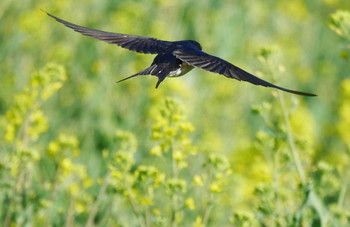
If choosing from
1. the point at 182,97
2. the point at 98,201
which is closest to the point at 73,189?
the point at 98,201

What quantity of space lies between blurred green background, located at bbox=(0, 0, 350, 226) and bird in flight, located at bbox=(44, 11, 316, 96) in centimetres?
51

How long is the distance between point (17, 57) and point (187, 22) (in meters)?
1.96

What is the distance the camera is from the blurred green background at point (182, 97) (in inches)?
121

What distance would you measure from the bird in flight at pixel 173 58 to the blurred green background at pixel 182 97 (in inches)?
20.0

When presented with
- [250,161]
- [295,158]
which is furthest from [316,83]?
[295,158]

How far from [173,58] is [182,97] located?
2763 mm

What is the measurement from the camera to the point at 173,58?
8.57 feet

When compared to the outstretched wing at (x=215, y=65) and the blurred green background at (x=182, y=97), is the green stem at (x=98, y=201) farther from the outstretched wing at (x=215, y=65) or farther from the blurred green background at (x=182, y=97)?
the outstretched wing at (x=215, y=65)

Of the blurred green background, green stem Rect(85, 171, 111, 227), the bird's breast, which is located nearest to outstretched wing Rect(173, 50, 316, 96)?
the bird's breast

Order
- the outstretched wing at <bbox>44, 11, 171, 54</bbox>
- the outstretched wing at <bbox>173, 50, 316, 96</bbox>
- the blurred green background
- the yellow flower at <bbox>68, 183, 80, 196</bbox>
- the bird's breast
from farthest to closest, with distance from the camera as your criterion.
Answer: the blurred green background < the yellow flower at <bbox>68, 183, 80, 196</bbox> < the outstretched wing at <bbox>44, 11, 171, 54</bbox> < the bird's breast < the outstretched wing at <bbox>173, 50, 316, 96</bbox>

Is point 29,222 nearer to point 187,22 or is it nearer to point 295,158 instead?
point 295,158

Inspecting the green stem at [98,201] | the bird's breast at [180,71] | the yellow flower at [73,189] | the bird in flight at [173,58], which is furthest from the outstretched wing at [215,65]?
the yellow flower at [73,189]

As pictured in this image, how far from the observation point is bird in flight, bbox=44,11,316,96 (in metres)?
2.19

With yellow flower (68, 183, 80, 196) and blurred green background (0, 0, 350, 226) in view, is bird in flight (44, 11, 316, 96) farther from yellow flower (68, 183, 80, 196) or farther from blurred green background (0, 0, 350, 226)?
yellow flower (68, 183, 80, 196)
